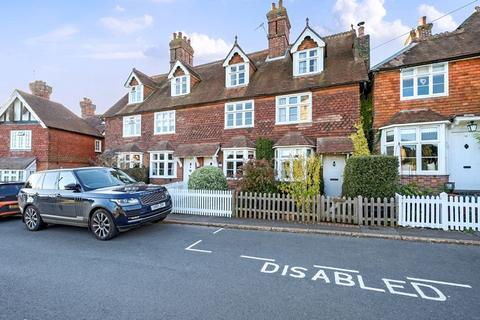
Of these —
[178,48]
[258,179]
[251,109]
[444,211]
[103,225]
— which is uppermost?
[178,48]

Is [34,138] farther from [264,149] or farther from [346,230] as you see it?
[346,230]

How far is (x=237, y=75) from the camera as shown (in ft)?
55.4

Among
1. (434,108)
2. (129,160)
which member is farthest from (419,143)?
(129,160)

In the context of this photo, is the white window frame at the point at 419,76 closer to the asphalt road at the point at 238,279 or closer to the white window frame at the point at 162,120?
the asphalt road at the point at 238,279

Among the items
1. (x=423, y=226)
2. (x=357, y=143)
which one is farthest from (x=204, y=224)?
(x=357, y=143)

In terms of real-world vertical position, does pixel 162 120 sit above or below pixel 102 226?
above

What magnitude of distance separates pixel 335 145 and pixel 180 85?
491 inches

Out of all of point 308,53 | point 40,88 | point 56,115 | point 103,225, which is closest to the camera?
point 103,225

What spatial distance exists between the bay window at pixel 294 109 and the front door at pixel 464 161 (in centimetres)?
673

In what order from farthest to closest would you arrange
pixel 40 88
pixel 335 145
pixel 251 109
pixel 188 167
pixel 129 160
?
pixel 40 88, pixel 129 160, pixel 188 167, pixel 251 109, pixel 335 145

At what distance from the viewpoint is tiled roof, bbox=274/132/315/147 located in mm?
13273

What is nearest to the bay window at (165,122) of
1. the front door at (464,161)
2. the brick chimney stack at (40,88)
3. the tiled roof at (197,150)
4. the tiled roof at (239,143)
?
the tiled roof at (197,150)

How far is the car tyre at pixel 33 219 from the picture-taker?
816cm

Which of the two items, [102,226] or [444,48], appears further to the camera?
[444,48]
